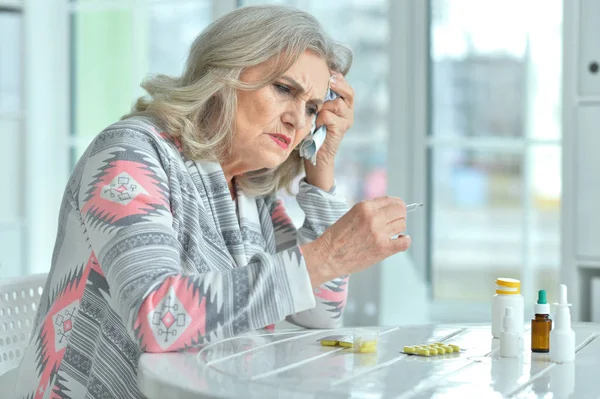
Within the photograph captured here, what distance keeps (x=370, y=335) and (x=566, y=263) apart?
1.21m

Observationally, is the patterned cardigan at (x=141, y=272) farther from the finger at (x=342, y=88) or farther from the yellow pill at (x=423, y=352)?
the finger at (x=342, y=88)

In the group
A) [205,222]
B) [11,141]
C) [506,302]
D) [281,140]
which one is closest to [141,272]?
[205,222]

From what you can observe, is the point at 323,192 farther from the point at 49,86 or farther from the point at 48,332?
the point at 49,86

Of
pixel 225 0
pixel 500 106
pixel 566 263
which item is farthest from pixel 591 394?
pixel 500 106

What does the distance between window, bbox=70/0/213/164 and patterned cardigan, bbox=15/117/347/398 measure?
87.4 inches

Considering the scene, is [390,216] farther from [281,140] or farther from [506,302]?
[281,140]

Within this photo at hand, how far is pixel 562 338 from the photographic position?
1.45 meters

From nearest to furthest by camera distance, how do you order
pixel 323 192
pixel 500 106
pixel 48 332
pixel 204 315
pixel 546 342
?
1. pixel 204 315
2. pixel 546 342
3. pixel 48 332
4. pixel 323 192
5. pixel 500 106

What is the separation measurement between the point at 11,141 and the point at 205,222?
2.43 metres

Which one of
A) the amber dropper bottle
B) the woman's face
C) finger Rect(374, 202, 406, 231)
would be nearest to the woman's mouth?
the woman's face

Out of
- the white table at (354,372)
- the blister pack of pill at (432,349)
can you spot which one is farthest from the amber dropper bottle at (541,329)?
the blister pack of pill at (432,349)

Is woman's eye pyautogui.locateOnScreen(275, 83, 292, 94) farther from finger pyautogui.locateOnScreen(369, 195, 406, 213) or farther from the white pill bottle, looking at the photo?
the white pill bottle

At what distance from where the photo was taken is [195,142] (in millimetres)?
1751

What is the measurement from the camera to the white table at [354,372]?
1.23 metres
